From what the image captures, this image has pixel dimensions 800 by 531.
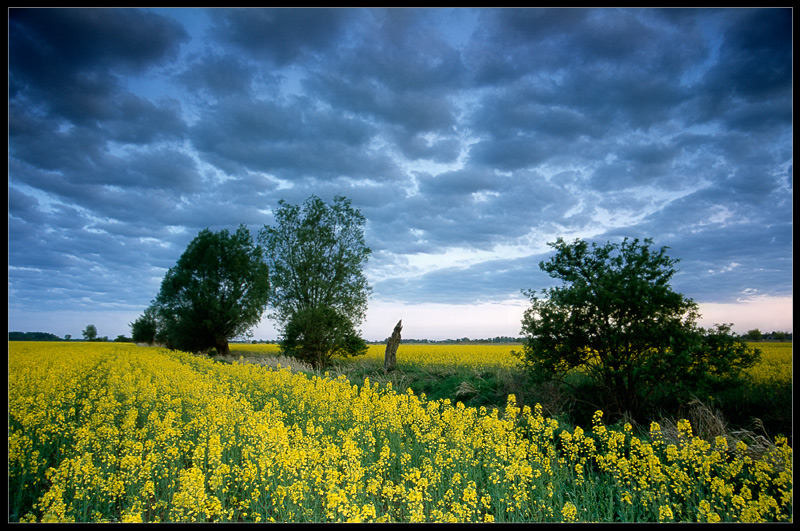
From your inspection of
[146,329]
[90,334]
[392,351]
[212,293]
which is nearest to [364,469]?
[392,351]

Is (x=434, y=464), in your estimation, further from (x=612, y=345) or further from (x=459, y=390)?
(x=459, y=390)

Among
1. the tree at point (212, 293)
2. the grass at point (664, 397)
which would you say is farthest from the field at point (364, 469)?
the tree at point (212, 293)

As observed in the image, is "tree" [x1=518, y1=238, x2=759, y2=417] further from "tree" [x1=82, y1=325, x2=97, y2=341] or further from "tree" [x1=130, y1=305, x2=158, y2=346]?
"tree" [x1=82, y1=325, x2=97, y2=341]

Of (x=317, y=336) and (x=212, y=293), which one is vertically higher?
(x=212, y=293)

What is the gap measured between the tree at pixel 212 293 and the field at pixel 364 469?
25.1m

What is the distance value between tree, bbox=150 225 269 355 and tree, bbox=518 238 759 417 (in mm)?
27642

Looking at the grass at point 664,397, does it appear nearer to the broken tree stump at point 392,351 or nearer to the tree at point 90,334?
the broken tree stump at point 392,351

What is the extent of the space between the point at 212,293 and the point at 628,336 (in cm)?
3169

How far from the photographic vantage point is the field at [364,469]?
3803mm

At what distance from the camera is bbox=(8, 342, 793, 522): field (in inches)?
150

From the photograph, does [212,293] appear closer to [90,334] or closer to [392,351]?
[392,351]

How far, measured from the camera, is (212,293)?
32.7m

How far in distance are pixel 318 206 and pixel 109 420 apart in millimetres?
17752
